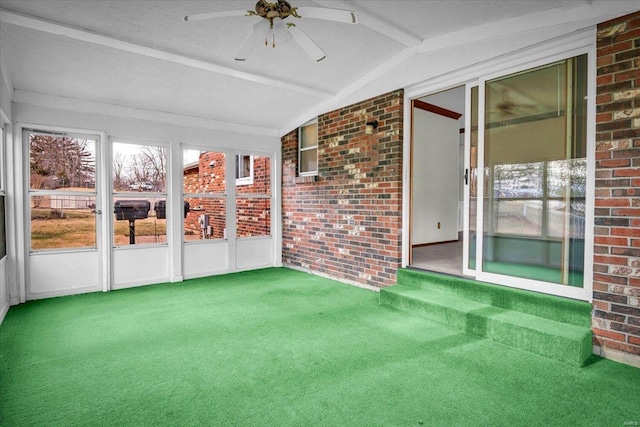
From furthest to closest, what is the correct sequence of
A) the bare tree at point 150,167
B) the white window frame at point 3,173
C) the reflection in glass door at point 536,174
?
the bare tree at point 150,167 < the white window frame at point 3,173 < the reflection in glass door at point 536,174

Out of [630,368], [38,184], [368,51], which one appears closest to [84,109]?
[38,184]

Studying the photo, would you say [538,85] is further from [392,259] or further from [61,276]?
[61,276]

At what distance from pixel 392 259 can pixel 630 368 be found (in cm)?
243

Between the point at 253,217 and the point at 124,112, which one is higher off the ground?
the point at 124,112

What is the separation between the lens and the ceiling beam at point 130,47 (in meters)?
2.90

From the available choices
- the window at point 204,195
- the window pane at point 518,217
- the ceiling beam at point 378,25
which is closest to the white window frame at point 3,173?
the window at point 204,195

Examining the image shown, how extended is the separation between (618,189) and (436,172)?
3762mm

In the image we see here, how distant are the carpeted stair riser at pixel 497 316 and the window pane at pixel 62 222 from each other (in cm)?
412

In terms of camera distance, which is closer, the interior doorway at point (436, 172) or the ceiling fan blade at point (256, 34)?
the ceiling fan blade at point (256, 34)

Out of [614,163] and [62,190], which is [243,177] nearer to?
[62,190]


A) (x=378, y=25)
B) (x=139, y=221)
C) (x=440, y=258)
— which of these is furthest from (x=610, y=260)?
(x=139, y=221)

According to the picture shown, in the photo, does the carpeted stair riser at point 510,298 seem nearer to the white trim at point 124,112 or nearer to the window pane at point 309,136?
the window pane at point 309,136

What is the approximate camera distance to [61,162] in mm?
4602

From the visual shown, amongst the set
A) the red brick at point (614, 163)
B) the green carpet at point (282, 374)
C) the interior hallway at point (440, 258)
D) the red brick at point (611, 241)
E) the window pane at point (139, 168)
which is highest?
the window pane at point (139, 168)
